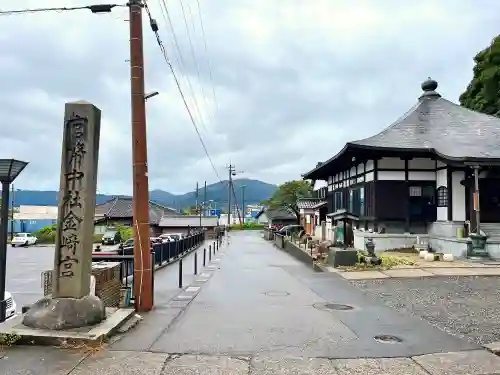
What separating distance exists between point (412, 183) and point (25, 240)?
41.6 meters

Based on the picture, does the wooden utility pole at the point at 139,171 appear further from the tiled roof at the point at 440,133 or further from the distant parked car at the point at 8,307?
the tiled roof at the point at 440,133

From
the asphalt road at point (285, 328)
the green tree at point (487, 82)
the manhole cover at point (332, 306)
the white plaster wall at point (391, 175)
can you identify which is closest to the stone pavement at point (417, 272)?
the asphalt road at point (285, 328)

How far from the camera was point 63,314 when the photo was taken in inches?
257

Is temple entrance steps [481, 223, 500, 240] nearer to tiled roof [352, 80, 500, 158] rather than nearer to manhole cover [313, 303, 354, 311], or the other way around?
tiled roof [352, 80, 500, 158]

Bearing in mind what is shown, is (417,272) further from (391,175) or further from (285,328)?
(285,328)

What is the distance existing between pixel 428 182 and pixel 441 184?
74cm

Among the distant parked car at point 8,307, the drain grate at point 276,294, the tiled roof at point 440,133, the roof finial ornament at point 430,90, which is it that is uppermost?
the roof finial ornament at point 430,90

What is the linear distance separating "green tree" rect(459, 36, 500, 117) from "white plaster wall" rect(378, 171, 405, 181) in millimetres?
13821

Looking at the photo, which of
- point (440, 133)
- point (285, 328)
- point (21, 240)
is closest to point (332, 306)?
point (285, 328)

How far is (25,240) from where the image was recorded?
48000mm

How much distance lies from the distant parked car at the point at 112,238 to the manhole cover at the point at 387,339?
140 ft

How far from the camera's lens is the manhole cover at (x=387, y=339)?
6559 mm

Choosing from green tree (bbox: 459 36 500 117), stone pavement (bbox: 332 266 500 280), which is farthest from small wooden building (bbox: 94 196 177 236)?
stone pavement (bbox: 332 266 500 280)

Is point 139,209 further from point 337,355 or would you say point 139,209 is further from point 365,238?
point 365,238
